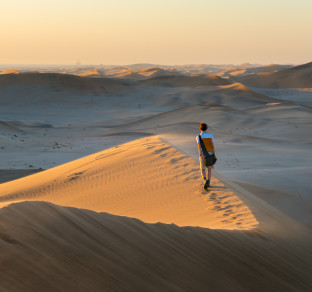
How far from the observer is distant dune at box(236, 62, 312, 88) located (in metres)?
79.8

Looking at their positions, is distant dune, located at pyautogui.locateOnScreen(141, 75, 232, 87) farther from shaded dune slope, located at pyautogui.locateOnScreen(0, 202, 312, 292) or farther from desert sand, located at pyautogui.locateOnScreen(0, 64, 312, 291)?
shaded dune slope, located at pyautogui.locateOnScreen(0, 202, 312, 292)

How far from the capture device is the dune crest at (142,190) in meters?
6.99

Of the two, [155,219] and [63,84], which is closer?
[155,219]

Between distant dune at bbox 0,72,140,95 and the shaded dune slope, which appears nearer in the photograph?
the shaded dune slope

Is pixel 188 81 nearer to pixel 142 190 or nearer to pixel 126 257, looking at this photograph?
pixel 142 190

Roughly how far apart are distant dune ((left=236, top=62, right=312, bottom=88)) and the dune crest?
71845 mm

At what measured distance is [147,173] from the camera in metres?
9.80

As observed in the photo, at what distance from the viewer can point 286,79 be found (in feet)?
273

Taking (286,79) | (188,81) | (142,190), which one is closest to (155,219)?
(142,190)

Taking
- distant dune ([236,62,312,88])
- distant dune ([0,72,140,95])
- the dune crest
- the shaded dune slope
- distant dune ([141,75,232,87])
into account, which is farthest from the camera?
distant dune ([236,62,312,88])

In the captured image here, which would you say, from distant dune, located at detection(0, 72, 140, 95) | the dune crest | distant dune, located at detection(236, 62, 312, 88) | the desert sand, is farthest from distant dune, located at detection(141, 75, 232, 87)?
the dune crest

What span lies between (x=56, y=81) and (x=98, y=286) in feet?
187

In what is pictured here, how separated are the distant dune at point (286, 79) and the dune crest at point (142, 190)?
71.8 metres

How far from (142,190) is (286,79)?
258 ft
